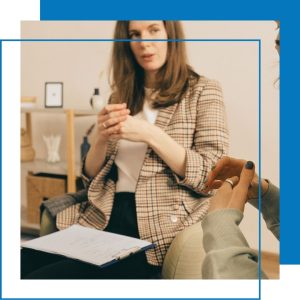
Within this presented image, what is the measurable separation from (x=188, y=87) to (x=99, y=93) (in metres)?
0.28

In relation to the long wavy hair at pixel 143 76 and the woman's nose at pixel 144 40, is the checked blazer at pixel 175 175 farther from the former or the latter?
the woman's nose at pixel 144 40

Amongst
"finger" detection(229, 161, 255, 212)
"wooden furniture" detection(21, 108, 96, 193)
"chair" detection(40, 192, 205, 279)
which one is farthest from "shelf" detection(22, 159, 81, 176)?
"finger" detection(229, 161, 255, 212)

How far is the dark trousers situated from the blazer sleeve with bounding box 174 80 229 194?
7.6 inches

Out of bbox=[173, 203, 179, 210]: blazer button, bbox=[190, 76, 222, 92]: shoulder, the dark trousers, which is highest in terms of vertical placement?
bbox=[190, 76, 222, 92]: shoulder

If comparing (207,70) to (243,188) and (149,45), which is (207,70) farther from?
(243,188)

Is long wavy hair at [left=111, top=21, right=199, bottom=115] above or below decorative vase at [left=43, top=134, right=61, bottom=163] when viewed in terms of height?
above

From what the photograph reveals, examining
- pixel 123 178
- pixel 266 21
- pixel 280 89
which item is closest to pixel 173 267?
pixel 123 178

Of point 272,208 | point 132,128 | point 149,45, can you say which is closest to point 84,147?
point 132,128

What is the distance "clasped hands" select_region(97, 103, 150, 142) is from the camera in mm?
1684

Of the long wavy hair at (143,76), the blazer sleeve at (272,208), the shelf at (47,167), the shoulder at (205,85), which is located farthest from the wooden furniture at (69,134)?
the blazer sleeve at (272,208)

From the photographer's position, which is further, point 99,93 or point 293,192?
point 293,192

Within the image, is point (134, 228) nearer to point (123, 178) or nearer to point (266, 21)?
point (123, 178)

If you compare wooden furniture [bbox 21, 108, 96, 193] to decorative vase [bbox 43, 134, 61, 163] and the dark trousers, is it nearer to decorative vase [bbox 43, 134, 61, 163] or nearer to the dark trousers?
decorative vase [bbox 43, 134, 61, 163]

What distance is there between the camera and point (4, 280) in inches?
68.7
